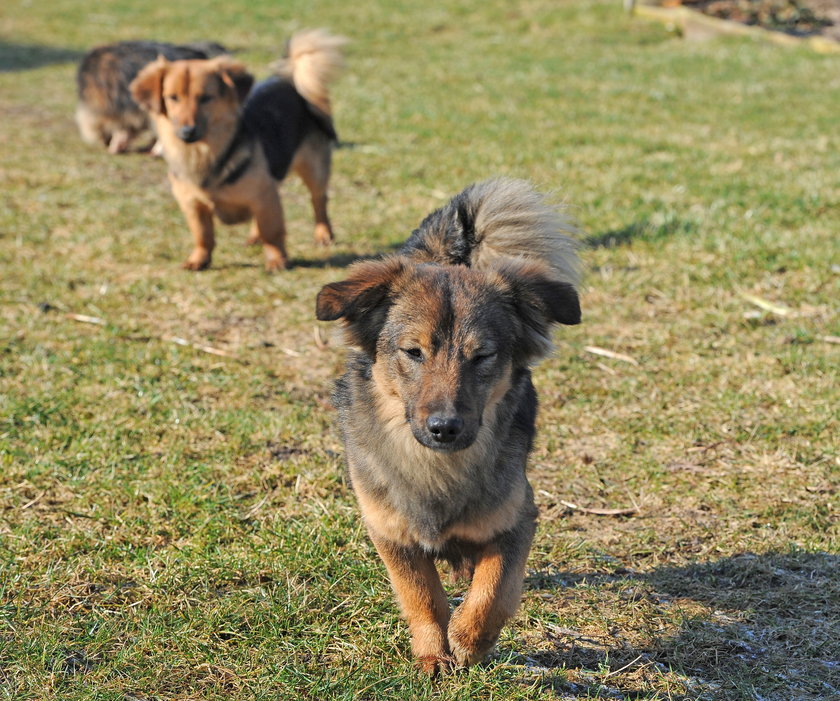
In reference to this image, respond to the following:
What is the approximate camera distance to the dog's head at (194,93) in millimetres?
7105

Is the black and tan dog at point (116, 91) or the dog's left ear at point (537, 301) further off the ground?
the dog's left ear at point (537, 301)

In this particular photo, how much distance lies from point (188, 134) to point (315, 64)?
159 centimetres

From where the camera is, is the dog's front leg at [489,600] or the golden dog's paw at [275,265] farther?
the golden dog's paw at [275,265]

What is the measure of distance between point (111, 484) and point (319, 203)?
4.15 metres

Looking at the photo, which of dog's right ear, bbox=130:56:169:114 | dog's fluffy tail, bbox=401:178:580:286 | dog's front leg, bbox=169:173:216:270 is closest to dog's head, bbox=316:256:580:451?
dog's fluffy tail, bbox=401:178:580:286

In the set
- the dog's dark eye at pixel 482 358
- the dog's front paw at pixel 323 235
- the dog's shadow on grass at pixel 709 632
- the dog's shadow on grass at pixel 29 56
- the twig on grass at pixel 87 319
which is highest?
the dog's dark eye at pixel 482 358

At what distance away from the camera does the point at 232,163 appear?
721 centimetres

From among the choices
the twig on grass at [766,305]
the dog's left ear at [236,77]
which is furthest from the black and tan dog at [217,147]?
the twig on grass at [766,305]

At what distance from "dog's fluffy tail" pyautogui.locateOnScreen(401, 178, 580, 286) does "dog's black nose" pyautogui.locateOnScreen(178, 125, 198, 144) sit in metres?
3.70

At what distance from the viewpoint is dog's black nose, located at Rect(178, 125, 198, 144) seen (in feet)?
23.0

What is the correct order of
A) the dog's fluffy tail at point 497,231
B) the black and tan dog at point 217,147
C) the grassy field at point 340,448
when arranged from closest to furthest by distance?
the grassy field at point 340,448 < the dog's fluffy tail at point 497,231 < the black and tan dog at point 217,147

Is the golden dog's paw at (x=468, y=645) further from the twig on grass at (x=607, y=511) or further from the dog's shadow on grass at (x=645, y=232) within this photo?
the dog's shadow on grass at (x=645, y=232)

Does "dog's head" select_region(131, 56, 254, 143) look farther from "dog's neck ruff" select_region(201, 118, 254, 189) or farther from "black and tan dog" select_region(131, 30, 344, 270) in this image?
"dog's neck ruff" select_region(201, 118, 254, 189)

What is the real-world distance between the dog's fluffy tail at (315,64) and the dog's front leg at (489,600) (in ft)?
19.1
